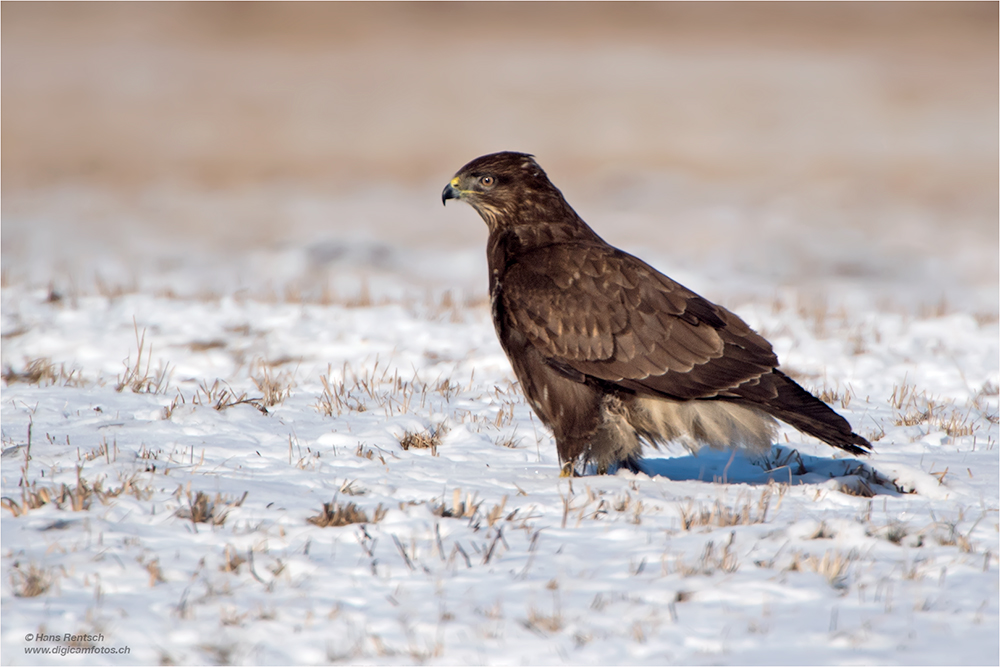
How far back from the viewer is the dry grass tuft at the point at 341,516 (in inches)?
173

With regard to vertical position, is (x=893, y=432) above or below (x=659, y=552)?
above

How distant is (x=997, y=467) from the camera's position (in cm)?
614

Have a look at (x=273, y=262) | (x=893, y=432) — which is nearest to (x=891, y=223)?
(x=273, y=262)

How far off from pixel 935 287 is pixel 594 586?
67.6 feet

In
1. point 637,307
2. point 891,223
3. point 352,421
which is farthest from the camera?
point 891,223

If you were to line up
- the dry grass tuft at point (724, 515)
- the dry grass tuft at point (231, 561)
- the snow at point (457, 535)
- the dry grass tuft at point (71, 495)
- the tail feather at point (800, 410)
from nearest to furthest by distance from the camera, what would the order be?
the snow at point (457, 535) → the dry grass tuft at point (231, 561) → the dry grass tuft at point (71, 495) → the dry grass tuft at point (724, 515) → the tail feather at point (800, 410)

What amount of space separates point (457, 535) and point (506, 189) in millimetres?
2950

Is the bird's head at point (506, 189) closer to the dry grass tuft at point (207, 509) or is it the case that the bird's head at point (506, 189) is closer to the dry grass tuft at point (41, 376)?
the dry grass tuft at point (207, 509)

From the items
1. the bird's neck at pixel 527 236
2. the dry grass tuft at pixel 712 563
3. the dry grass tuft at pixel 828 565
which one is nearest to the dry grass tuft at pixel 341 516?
the dry grass tuft at pixel 712 563

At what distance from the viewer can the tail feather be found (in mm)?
5363

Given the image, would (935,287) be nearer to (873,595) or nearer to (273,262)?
(273,262)

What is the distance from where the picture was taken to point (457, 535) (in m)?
4.39

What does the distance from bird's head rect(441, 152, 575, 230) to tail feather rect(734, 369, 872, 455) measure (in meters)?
1.89

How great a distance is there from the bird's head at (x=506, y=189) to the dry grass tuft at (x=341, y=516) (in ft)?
8.89
